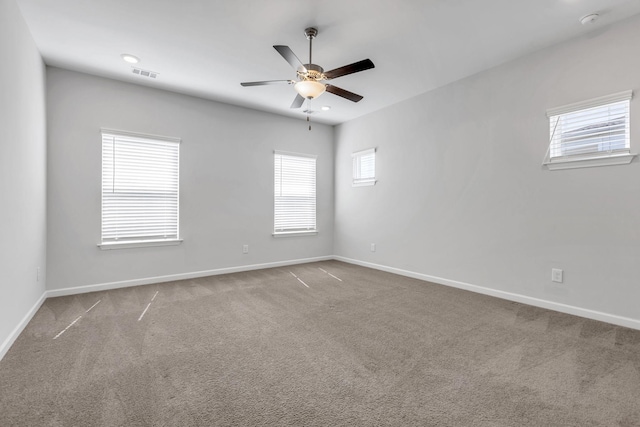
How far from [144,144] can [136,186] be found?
0.61 metres

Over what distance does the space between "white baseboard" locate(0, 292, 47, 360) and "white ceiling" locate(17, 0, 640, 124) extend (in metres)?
2.75

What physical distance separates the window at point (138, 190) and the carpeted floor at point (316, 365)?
3.28ft

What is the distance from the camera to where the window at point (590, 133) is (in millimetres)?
2824

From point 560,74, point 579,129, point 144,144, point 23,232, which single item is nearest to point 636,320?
point 579,129

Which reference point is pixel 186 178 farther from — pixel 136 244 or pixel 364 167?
pixel 364 167

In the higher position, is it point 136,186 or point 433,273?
point 136,186

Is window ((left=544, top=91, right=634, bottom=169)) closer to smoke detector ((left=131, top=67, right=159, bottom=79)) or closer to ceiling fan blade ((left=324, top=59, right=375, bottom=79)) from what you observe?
ceiling fan blade ((left=324, top=59, right=375, bottom=79))

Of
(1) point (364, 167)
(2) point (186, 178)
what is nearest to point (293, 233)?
(1) point (364, 167)

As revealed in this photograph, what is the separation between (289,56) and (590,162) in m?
3.07

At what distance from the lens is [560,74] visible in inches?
125

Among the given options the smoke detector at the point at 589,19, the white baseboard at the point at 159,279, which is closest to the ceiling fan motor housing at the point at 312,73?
the smoke detector at the point at 589,19

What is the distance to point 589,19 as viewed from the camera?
2744 millimetres

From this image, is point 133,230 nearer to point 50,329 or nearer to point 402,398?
point 50,329

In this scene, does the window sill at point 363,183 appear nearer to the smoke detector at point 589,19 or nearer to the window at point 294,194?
the window at point 294,194
